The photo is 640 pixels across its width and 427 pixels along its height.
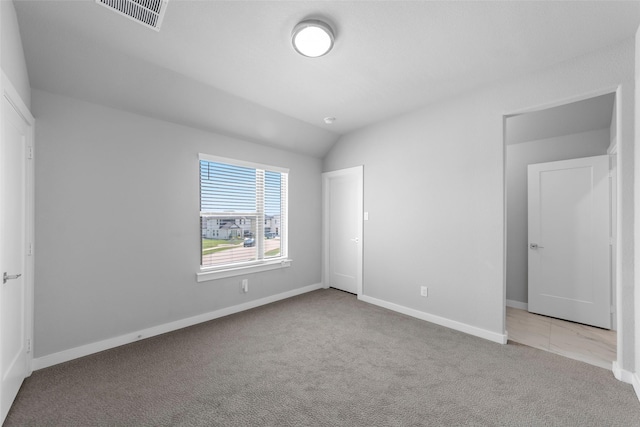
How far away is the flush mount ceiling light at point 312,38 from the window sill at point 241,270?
106 inches

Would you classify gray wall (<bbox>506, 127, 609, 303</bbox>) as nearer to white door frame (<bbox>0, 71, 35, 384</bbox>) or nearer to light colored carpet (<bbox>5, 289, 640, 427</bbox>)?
light colored carpet (<bbox>5, 289, 640, 427</bbox>)

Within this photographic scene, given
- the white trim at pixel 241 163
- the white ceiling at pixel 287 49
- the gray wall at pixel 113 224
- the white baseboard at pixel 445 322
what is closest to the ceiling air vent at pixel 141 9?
the white ceiling at pixel 287 49

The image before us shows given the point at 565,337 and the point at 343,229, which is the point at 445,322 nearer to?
the point at 565,337

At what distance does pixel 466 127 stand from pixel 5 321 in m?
4.22

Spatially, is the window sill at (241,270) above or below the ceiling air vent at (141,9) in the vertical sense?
below

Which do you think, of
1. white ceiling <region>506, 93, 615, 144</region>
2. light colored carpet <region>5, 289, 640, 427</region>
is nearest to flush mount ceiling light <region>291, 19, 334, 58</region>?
white ceiling <region>506, 93, 615, 144</region>

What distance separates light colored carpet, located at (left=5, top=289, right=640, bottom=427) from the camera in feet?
5.72

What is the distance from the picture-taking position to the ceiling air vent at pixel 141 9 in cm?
172

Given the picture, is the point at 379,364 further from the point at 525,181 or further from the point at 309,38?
the point at 525,181

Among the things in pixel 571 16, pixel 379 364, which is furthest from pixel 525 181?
pixel 379 364

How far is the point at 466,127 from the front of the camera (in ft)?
9.83

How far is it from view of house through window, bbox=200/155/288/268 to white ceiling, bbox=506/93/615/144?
130 inches

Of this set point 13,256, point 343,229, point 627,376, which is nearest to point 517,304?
point 627,376

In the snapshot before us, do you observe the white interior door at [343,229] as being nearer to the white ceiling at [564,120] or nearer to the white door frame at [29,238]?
the white ceiling at [564,120]
